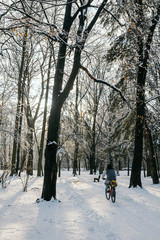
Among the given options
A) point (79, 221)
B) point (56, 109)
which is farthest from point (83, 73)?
point (79, 221)

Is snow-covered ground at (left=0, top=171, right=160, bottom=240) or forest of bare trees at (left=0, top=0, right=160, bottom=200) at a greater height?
forest of bare trees at (left=0, top=0, right=160, bottom=200)

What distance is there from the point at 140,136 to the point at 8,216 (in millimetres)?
8220

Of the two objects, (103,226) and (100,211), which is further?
(100,211)

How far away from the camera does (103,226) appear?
464 centimetres

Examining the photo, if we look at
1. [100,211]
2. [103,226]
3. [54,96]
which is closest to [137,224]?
[103,226]

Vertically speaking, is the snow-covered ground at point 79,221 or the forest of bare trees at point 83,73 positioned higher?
the forest of bare trees at point 83,73

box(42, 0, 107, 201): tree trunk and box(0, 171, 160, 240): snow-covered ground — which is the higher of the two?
box(42, 0, 107, 201): tree trunk

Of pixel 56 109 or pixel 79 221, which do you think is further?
pixel 56 109

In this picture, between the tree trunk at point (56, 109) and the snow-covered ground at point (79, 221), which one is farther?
the tree trunk at point (56, 109)

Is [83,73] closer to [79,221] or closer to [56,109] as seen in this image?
[56,109]

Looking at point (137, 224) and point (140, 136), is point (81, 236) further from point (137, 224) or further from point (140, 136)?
point (140, 136)

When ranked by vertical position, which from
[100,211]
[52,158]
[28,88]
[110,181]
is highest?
[28,88]

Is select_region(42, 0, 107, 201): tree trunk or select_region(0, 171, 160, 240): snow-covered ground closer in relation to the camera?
select_region(0, 171, 160, 240): snow-covered ground

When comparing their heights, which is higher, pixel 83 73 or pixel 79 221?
pixel 83 73
